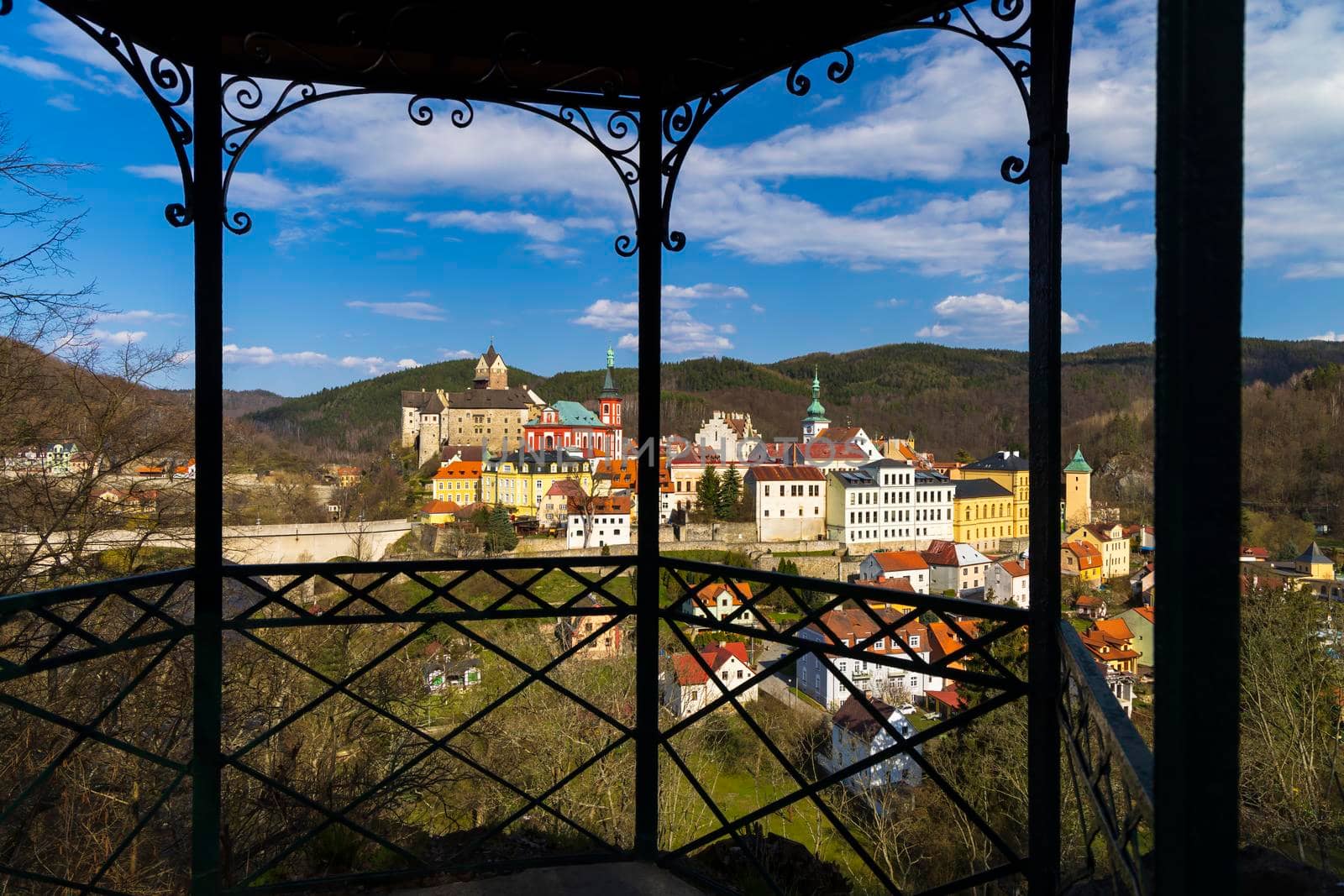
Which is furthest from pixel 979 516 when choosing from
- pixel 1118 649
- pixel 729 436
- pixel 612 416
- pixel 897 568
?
pixel 729 436

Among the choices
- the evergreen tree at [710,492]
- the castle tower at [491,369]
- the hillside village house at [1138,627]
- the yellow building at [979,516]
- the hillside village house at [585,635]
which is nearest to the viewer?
the hillside village house at [1138,627]

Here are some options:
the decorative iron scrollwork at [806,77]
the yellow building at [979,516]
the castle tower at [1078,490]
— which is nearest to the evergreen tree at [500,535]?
the yellow building at [979,516]

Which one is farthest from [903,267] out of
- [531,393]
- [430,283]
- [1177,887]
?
[531,393]

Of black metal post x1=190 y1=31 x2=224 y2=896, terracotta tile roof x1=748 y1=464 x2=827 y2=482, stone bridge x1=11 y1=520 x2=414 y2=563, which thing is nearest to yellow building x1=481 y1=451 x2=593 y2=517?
stone bridge x1=11 y1=520 x2=414 y2=563

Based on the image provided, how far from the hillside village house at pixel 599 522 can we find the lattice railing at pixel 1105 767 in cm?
3455

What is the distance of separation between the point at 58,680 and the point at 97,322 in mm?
3641

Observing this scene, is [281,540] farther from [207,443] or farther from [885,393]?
[207,443]

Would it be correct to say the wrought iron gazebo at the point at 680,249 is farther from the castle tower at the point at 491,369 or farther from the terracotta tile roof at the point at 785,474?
the castle tower at the point at 491,369

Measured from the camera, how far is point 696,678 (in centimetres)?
1413

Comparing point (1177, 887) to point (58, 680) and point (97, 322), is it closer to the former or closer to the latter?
point (58, 680)

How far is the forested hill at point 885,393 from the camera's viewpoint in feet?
6.84

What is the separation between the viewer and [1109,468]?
272 centimetres

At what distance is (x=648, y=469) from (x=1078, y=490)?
436 cm

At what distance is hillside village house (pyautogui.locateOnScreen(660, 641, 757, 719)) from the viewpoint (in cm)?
944
